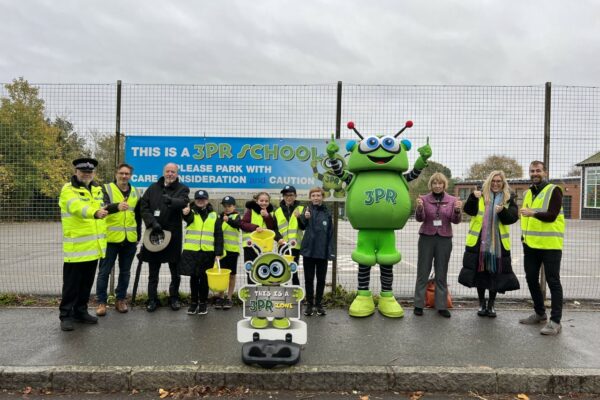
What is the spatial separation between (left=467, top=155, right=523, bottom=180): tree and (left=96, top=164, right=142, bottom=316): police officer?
476cm

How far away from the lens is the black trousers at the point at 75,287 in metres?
4.68

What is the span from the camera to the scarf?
511cm

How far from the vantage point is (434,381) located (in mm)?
3600

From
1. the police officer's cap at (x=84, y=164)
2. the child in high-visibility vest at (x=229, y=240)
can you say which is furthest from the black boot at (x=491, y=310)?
the police officer's cap at (x=84, y=164)

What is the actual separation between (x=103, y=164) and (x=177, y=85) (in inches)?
65.2

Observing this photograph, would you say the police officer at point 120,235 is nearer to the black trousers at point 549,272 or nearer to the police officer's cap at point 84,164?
the police officer's cap at point 84,164

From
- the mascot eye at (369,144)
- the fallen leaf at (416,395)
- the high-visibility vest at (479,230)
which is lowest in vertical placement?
the fallen leaf at (416,395)

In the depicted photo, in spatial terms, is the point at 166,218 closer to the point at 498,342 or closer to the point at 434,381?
the point at 434,381

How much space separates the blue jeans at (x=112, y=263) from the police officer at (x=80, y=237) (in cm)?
37

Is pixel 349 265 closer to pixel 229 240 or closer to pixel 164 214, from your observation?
pixel 229 240

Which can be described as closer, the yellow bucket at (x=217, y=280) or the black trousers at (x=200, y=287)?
the yellow bucket at (x=217, y=280)

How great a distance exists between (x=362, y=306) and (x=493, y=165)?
2.80m

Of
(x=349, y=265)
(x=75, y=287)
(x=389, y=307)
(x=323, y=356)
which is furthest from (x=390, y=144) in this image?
(x=349, y=265)

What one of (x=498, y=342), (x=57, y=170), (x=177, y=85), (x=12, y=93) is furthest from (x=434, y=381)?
(x=12, y=93)
